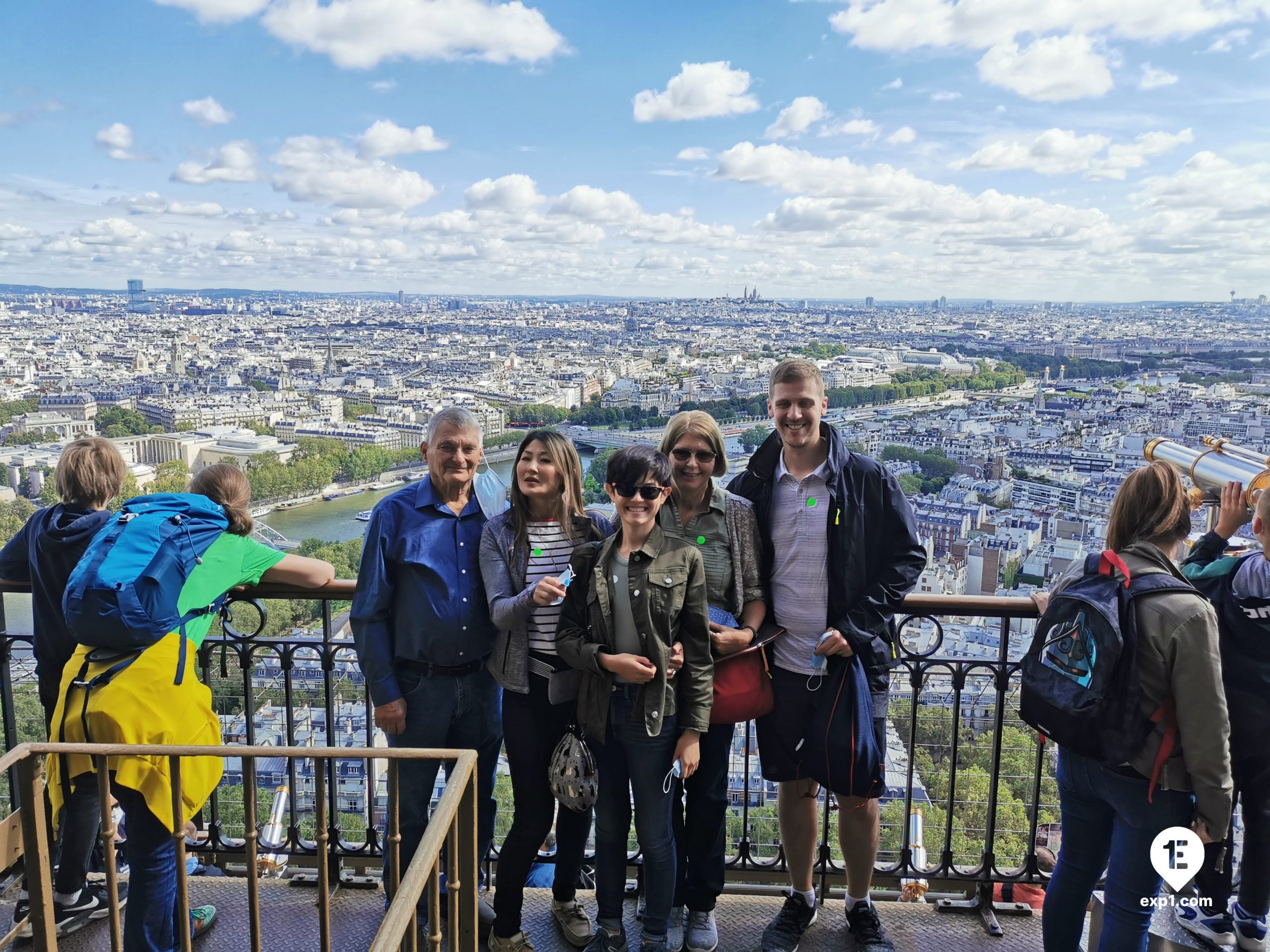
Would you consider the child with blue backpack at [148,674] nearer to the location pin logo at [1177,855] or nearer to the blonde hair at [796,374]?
the blonde hair at [796,374]

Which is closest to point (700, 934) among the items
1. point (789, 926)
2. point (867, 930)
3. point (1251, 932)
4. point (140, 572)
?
point (789, 926)

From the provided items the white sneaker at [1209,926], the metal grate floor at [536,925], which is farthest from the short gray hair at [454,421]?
the white sneaker at [1209,926]

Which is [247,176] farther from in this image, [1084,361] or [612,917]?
[612,917]

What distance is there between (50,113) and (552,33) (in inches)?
2288

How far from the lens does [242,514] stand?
2.14m

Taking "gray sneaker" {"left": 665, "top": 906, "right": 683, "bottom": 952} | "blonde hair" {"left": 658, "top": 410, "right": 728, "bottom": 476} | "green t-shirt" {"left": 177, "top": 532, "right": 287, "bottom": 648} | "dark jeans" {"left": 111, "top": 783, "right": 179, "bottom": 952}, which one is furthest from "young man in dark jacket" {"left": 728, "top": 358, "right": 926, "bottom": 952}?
"dark jeans" {"left": 111, "top": 783, "right": 179, "bottom": 952}

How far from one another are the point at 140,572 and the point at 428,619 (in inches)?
24.4

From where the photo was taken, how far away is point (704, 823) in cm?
207

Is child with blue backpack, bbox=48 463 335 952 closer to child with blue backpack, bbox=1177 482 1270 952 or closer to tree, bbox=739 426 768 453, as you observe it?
child with blue backpack, bbox=1177 482 1270 952

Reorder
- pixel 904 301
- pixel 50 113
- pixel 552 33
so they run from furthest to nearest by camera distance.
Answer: pixel 904 301
pixel 50 113
pixel 552 33

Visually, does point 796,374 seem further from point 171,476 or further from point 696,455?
point 171,476

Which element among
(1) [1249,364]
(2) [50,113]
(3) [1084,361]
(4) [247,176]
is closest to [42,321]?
(2) [50,113]

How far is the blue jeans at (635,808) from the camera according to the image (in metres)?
1.94

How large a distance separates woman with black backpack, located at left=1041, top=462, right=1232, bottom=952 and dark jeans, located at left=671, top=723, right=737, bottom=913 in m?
0.74
